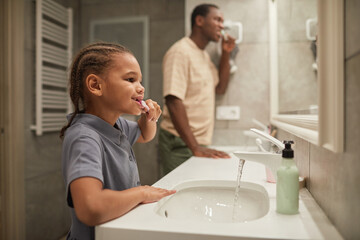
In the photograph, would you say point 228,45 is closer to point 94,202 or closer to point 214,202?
point 214,202

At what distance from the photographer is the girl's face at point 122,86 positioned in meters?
0.85

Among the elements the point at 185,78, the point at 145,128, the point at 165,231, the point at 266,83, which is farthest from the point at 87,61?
the point at 266,83

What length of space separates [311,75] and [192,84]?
0.98 m

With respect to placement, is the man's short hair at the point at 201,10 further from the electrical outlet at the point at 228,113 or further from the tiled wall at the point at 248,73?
the electrical outlet at the point at 228,113

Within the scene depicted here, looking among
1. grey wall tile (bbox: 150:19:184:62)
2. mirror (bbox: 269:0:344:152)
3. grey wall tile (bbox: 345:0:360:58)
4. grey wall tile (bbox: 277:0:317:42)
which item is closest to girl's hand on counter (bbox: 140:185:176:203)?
mirror (bbox: 269:0:344:152)

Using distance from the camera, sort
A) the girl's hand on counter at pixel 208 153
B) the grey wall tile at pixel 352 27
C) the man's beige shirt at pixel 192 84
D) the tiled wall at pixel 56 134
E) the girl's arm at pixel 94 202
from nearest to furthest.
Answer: the grey wall tile at pixel 352 27, the girl's arm at pixel 94 202, the girl's hand on counter at pixel 208 153, the man's beige shirt at pixel 192 84, the tiled wall at pixel 56 134

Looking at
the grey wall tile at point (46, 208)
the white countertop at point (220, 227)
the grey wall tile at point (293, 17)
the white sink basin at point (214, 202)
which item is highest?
the grey wall tile at point (293, 17)

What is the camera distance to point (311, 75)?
108 centimetres

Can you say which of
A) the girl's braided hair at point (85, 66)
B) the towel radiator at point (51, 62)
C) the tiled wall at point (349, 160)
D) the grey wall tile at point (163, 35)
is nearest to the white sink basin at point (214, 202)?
the tiled wall at point (349, 160)

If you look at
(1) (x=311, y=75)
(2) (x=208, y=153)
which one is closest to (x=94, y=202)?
(1) (x=311, y=75)

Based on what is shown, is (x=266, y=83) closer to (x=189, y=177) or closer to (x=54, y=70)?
(x=189, y=177)

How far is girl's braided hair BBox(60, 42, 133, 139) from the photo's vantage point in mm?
860

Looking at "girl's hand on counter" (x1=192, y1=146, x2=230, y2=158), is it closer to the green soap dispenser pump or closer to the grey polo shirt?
the grey polo shirt

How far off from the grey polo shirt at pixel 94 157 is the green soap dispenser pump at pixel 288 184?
0.41 m
